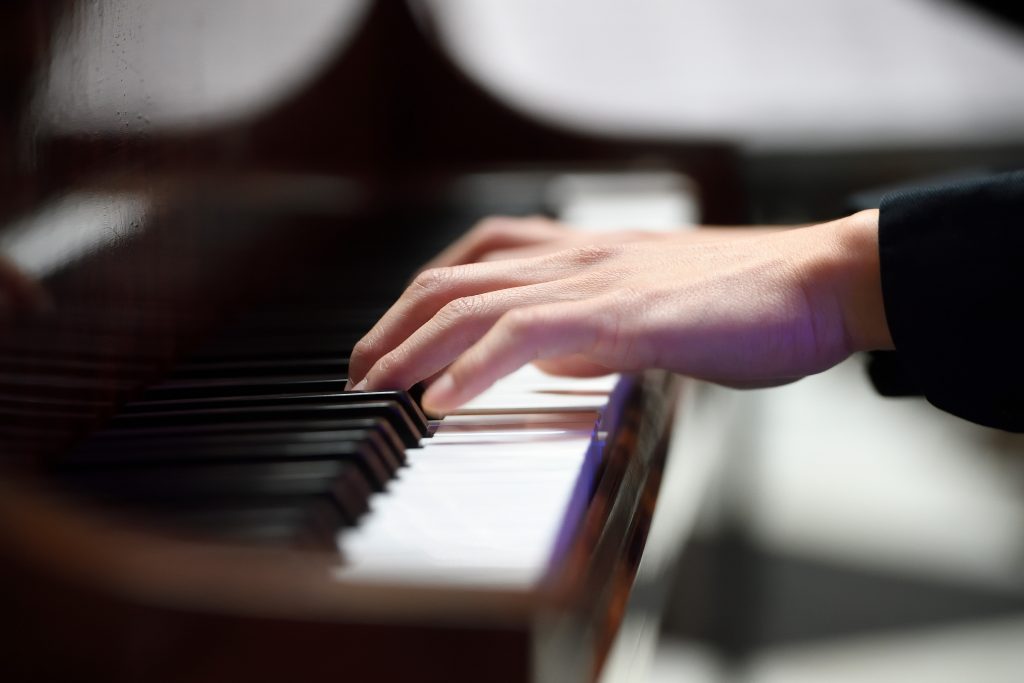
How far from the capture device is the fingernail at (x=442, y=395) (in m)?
0.62

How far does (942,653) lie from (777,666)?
0.25 meters

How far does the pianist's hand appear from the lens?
648 mm

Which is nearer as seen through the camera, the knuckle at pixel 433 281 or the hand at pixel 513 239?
the knuckle at pixel 433 281

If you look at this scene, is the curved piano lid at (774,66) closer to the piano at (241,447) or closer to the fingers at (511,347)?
the piano at (241,447)

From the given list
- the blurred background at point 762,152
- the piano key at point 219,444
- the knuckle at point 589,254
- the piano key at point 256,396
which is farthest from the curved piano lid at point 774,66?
the piano key at point 219,444

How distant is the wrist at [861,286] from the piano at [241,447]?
0.56ft

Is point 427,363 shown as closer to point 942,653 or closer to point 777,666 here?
point 777,666

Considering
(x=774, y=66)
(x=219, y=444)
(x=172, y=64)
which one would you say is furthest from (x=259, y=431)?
(x=774, y=66)

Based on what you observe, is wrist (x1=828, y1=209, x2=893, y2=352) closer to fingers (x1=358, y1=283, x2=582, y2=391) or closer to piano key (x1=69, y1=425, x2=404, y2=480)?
fingers (x1=358, y1=283, x2=582, y2=391)

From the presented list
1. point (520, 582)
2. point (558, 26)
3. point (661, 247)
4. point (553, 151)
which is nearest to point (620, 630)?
point (520, 582)

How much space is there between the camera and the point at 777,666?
61.5 inches

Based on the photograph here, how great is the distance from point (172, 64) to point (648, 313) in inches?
18.5

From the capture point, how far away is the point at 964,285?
72cm

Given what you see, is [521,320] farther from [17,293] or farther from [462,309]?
[17,293]
